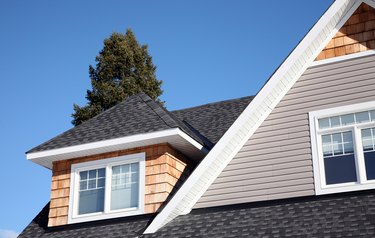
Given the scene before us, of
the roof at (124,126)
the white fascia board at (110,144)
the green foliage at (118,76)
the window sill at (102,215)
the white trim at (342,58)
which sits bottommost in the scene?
the window sill at (102,215)

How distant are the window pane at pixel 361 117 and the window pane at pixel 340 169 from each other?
0.73 m

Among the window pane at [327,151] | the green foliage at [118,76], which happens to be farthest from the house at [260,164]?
the green foliage at [118,76]

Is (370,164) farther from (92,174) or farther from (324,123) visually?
(92,174)

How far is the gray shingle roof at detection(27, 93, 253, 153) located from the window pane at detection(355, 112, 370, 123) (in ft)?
11.9

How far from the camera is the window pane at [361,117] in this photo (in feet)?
39.0

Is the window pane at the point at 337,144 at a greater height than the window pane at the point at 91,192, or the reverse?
the window pane at the point at 337,144

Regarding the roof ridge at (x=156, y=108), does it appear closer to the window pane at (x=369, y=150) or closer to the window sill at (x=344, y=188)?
the window sill at (x=344, y=188)

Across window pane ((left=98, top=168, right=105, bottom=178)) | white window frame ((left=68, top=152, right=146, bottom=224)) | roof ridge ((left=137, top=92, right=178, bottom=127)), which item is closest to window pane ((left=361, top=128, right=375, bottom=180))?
roof ridge ((left=137, top=92, right=178, bottom=127))

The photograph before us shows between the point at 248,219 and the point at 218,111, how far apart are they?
6.38m

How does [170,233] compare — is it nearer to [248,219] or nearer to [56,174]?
[248,219]

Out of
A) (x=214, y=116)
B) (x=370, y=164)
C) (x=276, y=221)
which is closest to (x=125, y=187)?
(x=276, y=221)

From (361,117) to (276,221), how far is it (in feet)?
9.06

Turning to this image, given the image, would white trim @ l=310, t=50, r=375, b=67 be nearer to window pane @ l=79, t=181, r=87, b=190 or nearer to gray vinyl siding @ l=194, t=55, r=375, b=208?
gray vinyl siding @ l=194, t=55, r=375, b=208

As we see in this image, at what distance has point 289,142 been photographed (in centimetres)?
1227
